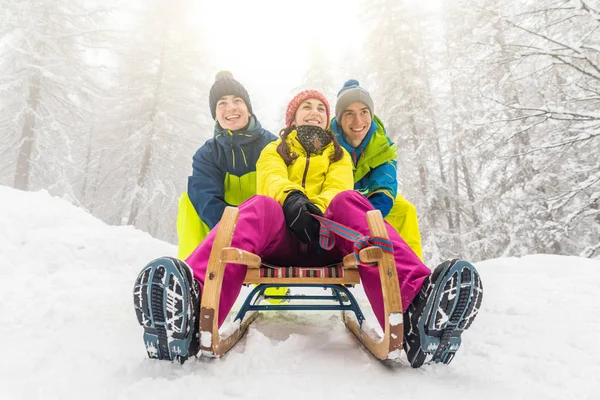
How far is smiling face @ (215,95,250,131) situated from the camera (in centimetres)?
333

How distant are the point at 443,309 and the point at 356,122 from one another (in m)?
2.20

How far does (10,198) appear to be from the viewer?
16.2 feet

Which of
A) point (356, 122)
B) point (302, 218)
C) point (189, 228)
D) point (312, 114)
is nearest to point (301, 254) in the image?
point (302, 218)

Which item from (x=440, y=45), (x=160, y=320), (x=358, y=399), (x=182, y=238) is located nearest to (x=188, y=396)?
(x=160, y=320)

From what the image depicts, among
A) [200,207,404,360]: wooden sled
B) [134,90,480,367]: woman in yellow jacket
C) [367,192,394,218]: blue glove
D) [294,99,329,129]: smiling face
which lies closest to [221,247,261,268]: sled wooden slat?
[200,207,404,360]: wooden sled

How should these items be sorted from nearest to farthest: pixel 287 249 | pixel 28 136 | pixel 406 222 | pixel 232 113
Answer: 1. pixel 287 249
2. pixel 232 113
3. pixel 406 222
4. pixel 28 136

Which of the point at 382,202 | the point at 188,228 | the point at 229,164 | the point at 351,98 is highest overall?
the point at 351,98

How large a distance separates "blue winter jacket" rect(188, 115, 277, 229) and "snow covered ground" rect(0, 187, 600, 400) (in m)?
1.15

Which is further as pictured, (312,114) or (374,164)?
(374,164)

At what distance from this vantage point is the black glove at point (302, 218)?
1.85 metres

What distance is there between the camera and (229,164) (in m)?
3.38

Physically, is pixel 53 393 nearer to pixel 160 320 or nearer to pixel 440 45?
pixel 160 320

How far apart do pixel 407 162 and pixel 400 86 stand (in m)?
2.57

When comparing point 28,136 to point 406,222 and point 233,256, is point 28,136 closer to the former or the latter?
point 406,222
